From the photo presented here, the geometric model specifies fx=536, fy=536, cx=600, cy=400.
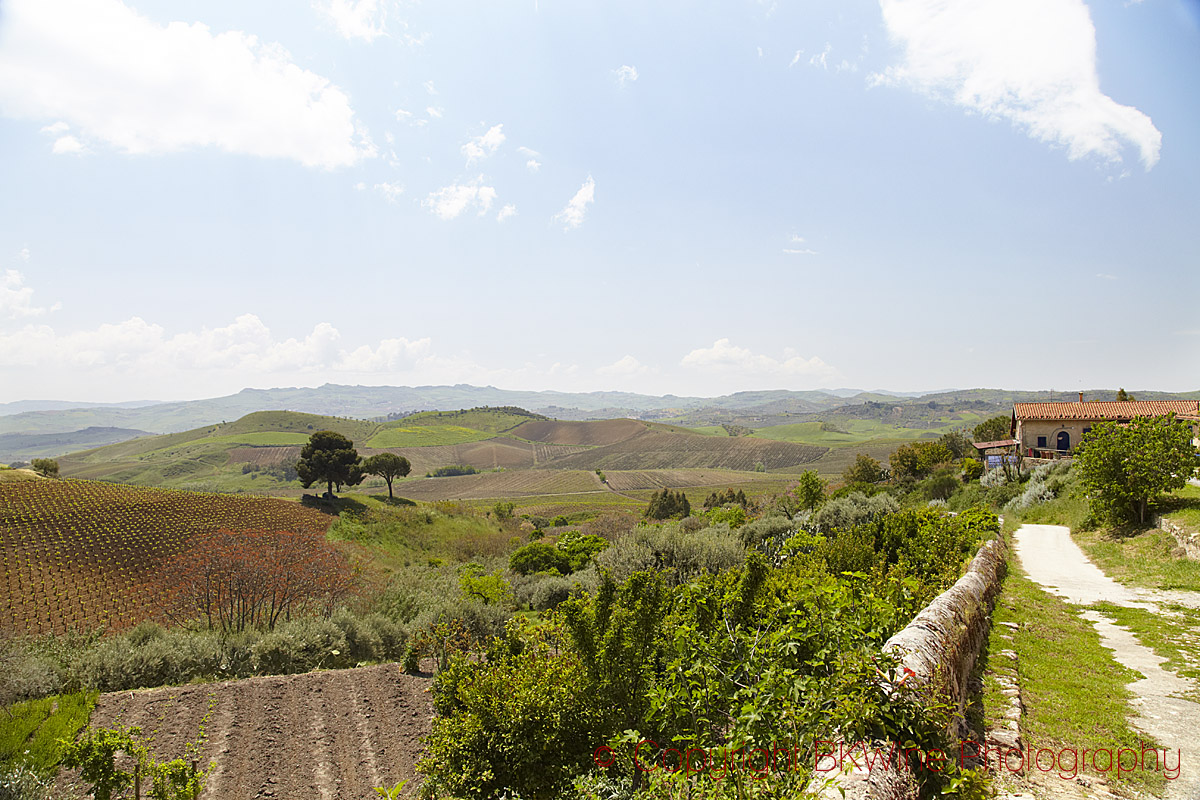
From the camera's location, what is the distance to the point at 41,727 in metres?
10.1

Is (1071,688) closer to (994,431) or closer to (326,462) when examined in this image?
(326,462)

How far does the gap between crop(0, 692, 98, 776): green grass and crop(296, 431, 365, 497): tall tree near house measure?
4581cm

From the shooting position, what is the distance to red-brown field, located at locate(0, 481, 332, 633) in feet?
69.2

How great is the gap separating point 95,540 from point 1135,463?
45.5 meters

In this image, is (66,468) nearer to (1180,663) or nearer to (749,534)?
(749,534)

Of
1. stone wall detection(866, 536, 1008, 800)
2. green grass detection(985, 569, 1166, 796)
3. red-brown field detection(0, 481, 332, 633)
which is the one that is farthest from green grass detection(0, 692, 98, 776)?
green grass detection(985, 569, 1166, 796)

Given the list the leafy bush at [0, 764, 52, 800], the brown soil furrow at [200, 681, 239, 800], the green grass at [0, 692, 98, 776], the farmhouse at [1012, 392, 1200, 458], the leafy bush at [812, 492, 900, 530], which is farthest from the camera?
the farmhouse at [1012, 392, 1200, 458]

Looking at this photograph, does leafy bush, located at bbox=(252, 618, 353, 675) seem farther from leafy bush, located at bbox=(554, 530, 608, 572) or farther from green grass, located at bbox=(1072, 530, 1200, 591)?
green grass, located at bbox=(1072, 530, 1200, 591)

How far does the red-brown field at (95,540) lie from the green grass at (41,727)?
8.75 m

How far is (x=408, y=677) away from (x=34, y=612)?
18202 millimetres

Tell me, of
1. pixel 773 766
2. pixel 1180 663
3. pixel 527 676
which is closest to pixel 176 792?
pixel 527 676

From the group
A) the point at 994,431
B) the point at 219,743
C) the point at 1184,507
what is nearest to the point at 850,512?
the point at 1184,507

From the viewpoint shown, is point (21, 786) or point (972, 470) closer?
point (21, 786)

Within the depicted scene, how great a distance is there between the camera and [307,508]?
4853cm
